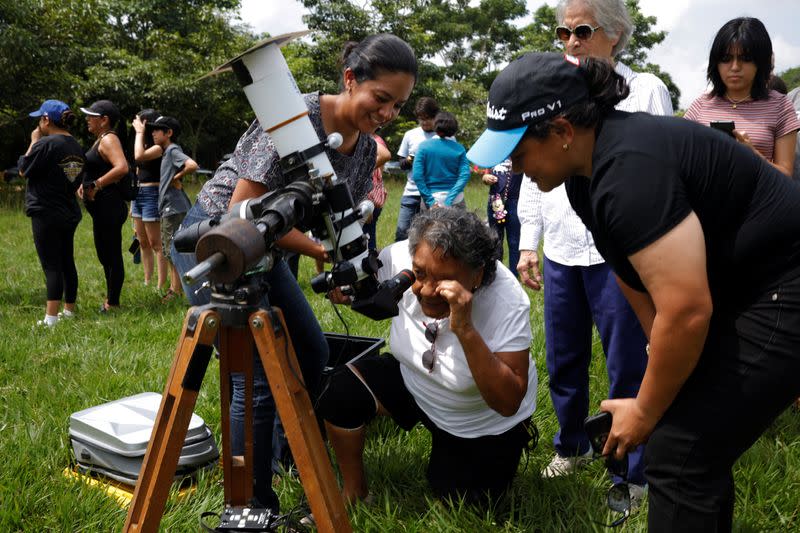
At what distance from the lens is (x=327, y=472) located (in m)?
1.93

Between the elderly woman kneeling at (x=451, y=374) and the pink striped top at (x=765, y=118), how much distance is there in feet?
4.98

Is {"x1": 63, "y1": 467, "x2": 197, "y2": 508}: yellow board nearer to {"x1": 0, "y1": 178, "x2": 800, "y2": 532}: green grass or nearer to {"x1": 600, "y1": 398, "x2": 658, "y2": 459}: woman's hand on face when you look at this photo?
{"x1": 0, "y1": 178, "x2": 800, "y2": 532}: green grass

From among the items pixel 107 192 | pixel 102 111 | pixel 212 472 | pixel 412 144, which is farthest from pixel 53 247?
pixel 412 144

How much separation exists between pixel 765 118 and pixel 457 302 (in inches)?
78.8

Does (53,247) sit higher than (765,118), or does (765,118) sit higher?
(53,247)

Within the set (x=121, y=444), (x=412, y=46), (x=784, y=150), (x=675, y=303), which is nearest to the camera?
→ (x=675, y=303)

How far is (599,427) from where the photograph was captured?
6.21 feet

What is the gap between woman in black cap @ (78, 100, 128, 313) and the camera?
19.8ft

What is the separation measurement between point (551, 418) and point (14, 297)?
566 centimetres

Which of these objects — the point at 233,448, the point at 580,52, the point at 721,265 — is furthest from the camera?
the point at 580,52

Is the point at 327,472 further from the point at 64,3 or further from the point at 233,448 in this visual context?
the point at 64,3

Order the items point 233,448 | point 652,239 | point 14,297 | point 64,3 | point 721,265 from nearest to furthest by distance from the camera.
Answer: point 652,239 < point 721,265 < point 233,448 < point 14,297 < point 64,3

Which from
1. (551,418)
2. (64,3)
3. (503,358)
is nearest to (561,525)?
(503,358)

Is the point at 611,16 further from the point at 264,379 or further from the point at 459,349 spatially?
the point at 264,379
